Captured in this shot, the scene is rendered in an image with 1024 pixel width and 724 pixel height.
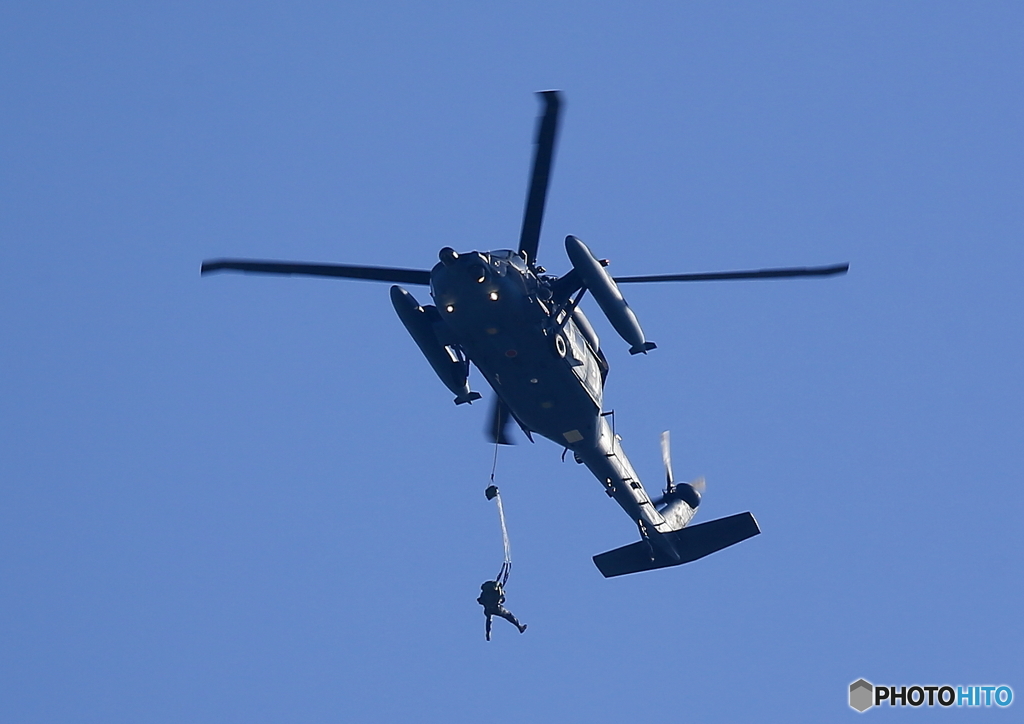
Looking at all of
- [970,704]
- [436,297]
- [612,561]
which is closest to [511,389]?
[436,297]

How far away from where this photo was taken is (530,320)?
81.5 feet

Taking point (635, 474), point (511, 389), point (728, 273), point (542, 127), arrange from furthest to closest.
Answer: point (635, 474) → point (511, 389) → point (728, 273) → point (542, 127)

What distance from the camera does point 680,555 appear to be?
3231 cm

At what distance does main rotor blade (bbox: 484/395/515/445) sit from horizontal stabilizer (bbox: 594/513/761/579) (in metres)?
5.51

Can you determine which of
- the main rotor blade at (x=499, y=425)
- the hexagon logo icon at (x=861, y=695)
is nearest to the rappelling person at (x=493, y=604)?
the main rotor blade at (x=499, y=425)

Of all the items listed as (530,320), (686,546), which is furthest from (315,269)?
(686,546)

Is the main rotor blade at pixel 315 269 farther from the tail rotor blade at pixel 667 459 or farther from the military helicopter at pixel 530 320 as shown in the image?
the tail rotor blade at pixel 667 459

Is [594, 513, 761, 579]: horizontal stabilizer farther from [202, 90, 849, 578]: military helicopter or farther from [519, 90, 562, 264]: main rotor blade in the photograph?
[519, 90, 562, 264]: main rotor blade

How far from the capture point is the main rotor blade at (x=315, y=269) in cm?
2464

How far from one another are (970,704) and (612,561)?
9.32 meters

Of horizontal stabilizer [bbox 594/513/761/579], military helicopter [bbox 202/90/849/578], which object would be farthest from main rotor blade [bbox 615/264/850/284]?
horizontal stabilizer [bbox 594/513/761/579]

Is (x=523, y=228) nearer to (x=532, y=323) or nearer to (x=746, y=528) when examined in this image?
(x=532, y=323)

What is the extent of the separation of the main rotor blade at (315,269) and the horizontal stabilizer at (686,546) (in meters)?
10.8

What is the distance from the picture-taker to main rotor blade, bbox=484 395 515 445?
28719 mm
